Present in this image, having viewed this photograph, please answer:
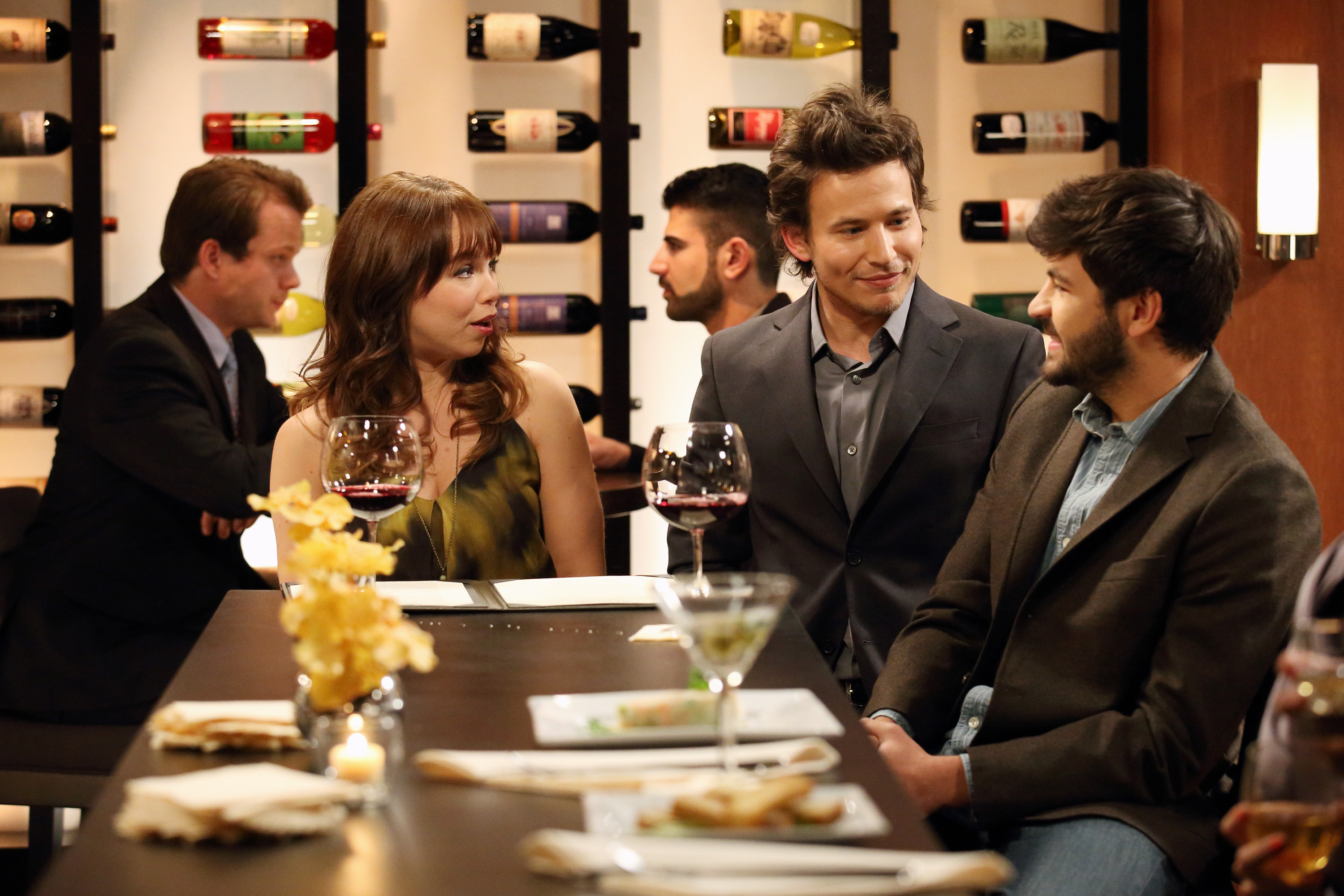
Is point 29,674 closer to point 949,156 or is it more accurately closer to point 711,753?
point 711,753

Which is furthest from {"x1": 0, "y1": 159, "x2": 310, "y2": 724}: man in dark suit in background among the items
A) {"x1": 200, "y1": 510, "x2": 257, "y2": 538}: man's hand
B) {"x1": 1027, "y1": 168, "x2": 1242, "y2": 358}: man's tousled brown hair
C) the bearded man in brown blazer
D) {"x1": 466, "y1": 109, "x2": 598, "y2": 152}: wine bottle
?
{"x1": 1027, "y1": 168, "x2": 1242, "y2": 358}: man's tousled brown hair

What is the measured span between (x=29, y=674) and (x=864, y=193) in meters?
2.14

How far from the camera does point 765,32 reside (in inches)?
163

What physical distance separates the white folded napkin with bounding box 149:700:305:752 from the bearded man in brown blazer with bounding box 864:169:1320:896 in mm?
940

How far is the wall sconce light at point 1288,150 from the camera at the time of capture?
13.0 feet

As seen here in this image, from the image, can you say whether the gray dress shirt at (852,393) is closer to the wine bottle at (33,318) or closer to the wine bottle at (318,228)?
the wine bottle at (318,228)

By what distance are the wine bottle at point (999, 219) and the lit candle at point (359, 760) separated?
3.61 metres

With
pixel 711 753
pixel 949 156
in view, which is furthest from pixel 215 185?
pixel 711 753

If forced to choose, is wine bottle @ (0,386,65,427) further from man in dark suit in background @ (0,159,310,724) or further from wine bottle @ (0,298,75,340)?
man in dark suit in background @ (0,159,310,724)

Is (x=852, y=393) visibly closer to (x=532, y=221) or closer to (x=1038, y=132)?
(x=532, y=221)

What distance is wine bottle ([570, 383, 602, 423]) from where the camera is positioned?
14.3ft

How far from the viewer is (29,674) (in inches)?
119

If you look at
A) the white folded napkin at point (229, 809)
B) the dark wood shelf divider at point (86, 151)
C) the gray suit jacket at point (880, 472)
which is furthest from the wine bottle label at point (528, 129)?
the white folded napkin at point (229, 809)

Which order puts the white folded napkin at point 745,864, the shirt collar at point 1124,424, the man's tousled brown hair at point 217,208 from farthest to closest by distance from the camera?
1. the man's tousled brown hair at point 217,208
2. the shirt collar at point 1124,424
3. the white folded napkin at point 745,864
